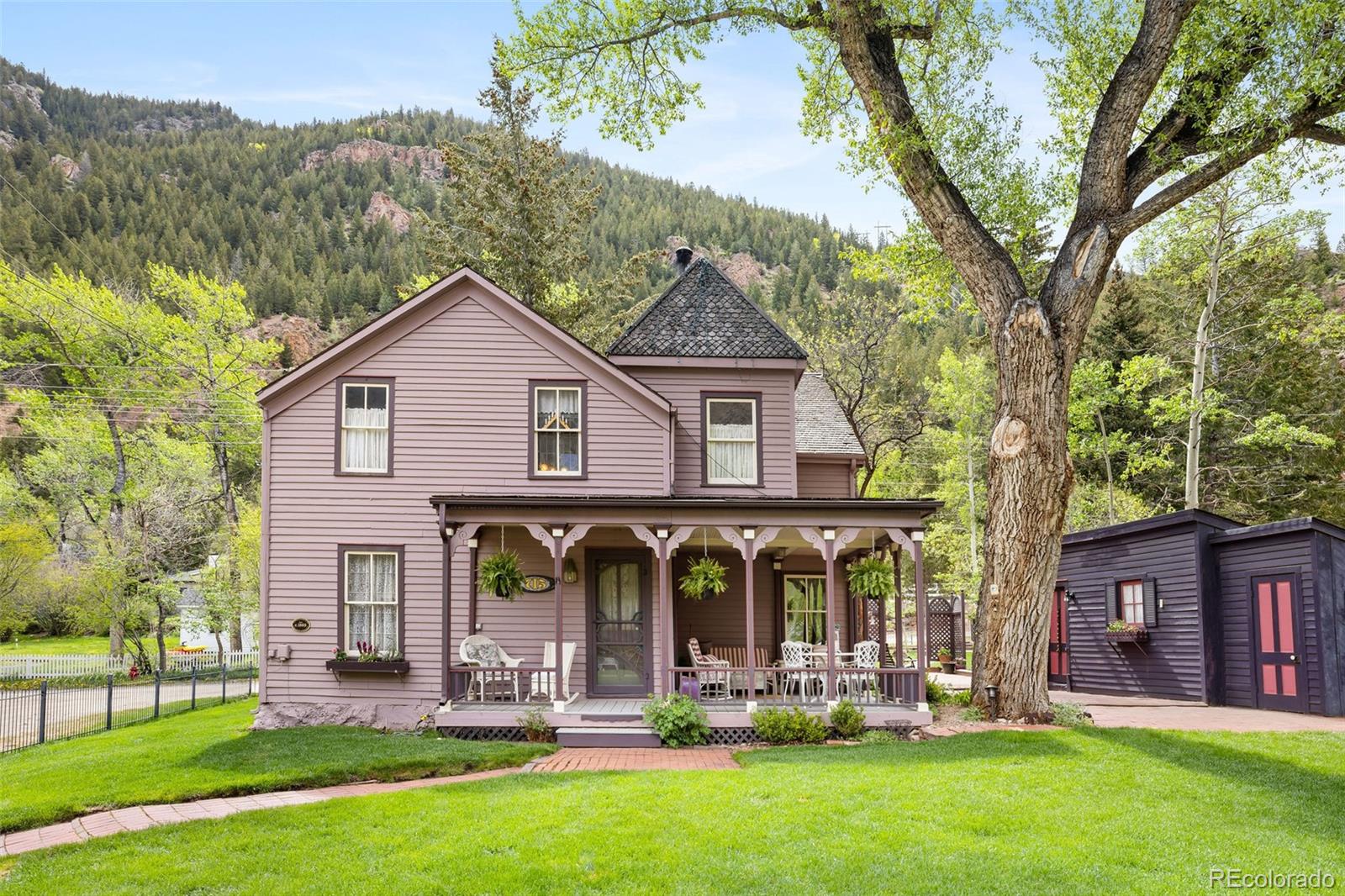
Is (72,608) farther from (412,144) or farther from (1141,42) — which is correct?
(412,144)

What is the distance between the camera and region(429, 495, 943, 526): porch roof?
1402 cm

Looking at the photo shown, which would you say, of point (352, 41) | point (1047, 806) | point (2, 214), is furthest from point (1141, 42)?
point (2, 214)

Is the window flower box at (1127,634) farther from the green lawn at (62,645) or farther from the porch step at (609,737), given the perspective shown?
the green lawn at (62,645)

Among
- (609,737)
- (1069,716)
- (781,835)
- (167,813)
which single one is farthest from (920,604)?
(167,813)

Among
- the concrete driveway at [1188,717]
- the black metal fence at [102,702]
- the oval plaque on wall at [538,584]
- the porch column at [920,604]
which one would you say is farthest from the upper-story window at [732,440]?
the black metal fence at [102,702]

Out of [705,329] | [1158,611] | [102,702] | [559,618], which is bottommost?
[102,702]

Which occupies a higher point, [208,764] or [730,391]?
[730,391]

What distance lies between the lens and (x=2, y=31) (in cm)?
1249

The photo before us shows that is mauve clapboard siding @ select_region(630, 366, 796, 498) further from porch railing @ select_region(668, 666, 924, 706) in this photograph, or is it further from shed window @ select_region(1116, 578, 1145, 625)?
shed window @ select_region(1116, 578, 1145, 625)

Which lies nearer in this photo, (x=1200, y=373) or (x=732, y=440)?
(x=732, y=440)

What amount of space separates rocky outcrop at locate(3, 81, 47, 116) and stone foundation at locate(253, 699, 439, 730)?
12663cm

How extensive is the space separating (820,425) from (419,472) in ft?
29.0

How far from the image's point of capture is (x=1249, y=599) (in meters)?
16.3

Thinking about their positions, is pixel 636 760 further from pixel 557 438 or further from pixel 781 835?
pixel 557 438
